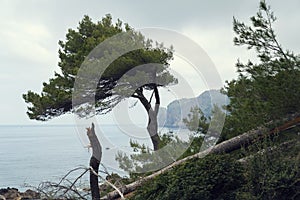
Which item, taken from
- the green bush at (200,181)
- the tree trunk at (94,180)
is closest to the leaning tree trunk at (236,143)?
the tree trunk at (94,180)

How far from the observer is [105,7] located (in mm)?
7516

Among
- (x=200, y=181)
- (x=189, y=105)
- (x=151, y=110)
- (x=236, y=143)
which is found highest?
(x=151, y=110)

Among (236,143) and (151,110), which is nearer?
(236,143)

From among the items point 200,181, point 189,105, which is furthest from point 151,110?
point 200,181

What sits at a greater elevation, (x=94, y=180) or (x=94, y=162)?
(x=94, y=162)

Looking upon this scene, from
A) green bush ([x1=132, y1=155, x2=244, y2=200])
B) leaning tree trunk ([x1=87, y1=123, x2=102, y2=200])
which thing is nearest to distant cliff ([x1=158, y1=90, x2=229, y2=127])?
leaning tree trunk ([x1=87, y1=123, x2=102, y2=200])

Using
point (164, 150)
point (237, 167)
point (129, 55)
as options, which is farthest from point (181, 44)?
point (237, 167)

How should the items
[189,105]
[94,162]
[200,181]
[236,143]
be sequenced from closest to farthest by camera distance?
[200,181] < [236,143] < [94,162] < [189,105]

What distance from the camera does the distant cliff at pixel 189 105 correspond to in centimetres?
526

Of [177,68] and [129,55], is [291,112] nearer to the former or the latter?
[177,68]

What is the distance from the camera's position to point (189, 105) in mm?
5699

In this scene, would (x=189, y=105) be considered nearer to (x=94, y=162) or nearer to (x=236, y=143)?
(x=236, y=143)

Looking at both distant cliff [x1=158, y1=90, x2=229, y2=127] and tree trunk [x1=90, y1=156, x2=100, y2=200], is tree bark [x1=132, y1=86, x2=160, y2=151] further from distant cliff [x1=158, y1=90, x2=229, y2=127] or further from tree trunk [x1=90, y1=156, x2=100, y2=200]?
tree trunk [x1=90, y1=156, x2=100, y2=200]

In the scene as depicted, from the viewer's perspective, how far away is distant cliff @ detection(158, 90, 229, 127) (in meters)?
5.26
